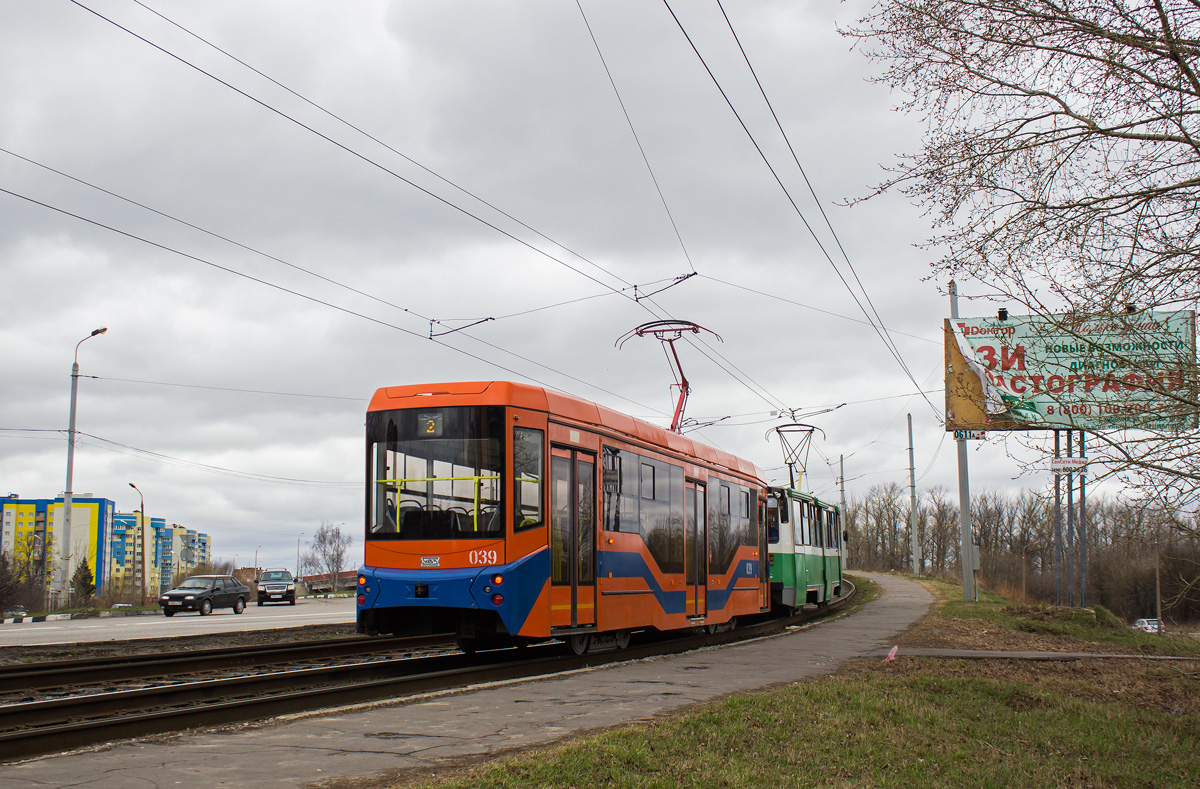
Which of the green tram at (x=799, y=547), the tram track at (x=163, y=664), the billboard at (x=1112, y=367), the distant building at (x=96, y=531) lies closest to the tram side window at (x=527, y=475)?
the tram track at (x=163, y=664)

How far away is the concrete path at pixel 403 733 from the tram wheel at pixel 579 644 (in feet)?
3.47

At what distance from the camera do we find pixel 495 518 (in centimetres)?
1151

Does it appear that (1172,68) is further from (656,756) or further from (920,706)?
(656,756)

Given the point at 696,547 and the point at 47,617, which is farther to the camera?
the point at 47,617

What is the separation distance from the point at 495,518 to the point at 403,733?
4.38 metres

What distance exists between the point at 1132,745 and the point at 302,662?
33.8ft

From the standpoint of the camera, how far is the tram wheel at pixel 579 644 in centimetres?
1338

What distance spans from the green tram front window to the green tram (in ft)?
41.4

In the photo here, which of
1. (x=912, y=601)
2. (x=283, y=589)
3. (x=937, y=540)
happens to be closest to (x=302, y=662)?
(x=912, y=601)

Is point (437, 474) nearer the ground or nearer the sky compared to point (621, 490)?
nearer the sky

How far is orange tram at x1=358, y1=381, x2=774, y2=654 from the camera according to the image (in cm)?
1148

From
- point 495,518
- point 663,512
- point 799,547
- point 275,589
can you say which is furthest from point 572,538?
point 275,589

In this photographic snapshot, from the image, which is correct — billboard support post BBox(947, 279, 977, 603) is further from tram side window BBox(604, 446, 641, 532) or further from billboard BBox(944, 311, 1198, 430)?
billboard BBox(944, 311, 1198, 430)

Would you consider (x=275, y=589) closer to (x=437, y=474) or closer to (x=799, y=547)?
(x=799, y=547)
